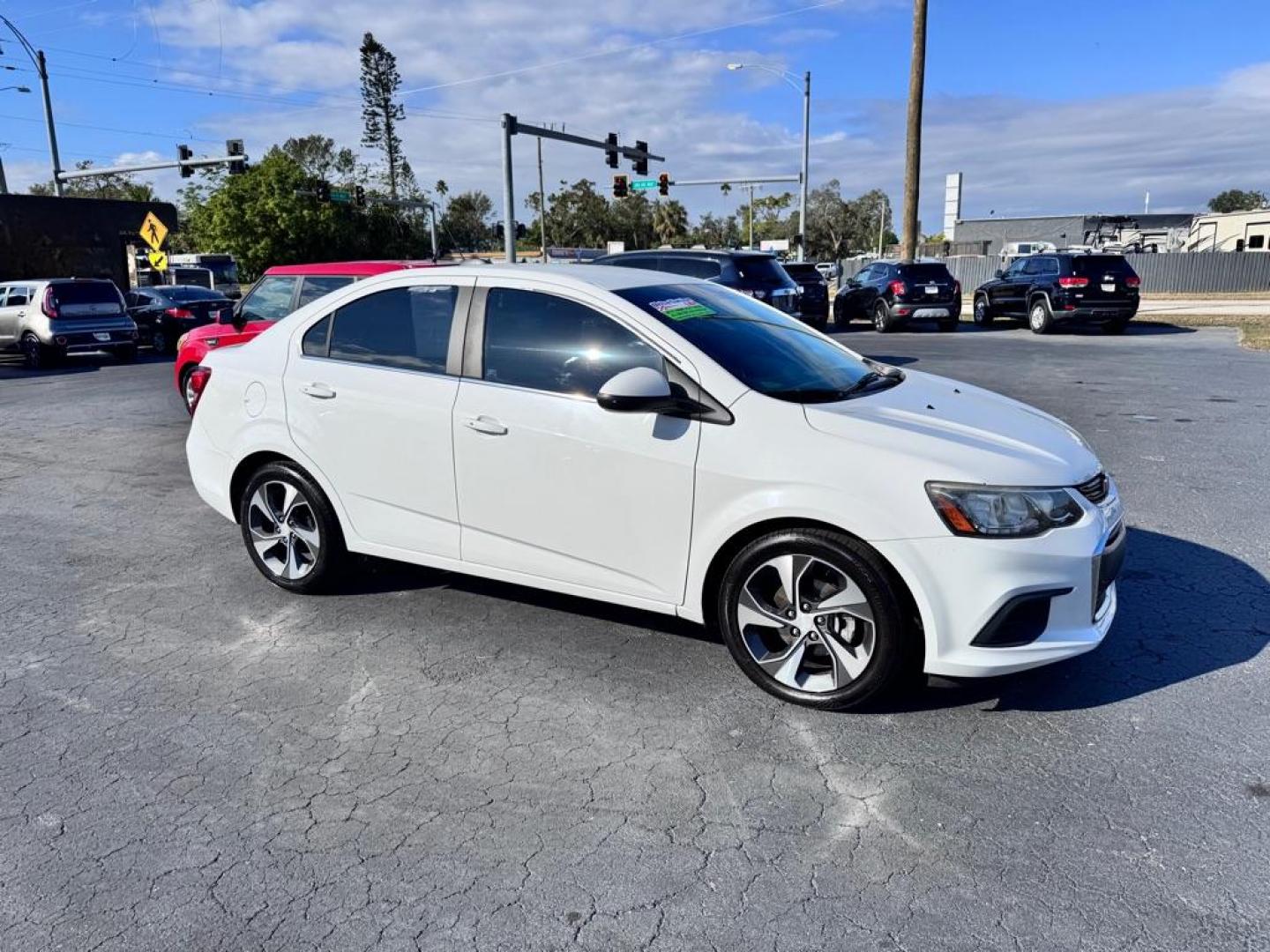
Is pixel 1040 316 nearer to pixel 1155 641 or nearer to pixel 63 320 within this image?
pixel 1155 641

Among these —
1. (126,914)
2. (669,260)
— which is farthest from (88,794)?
(669,260)

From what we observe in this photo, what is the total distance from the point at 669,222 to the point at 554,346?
102 m

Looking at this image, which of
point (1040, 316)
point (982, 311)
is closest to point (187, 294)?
point (982, 311)

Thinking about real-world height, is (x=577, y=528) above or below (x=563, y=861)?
above

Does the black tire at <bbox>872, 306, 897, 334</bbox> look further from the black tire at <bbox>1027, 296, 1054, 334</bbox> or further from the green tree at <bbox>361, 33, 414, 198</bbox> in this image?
the green tree at <bbox>361, 33, 414, 198</bbox>

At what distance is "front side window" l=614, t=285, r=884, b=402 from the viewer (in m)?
4.02

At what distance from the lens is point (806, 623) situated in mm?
3689

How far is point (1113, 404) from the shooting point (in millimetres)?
10875

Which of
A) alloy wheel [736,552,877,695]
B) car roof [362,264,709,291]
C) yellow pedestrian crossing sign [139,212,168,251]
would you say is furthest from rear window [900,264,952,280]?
yellow pedestrian crossing sign [139,212,168,251]

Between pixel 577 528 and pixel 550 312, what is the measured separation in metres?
1.00

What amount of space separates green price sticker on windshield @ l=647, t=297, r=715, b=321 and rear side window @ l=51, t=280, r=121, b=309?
17.9 m

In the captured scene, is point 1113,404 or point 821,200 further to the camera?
point 821,200

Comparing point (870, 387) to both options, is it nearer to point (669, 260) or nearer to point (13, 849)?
point (13, 849)

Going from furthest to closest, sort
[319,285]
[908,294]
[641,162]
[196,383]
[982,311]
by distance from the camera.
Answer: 1. [641,162]
2. [982,311]
3. [908,294]
4. [319,285]
5. [196,383]
